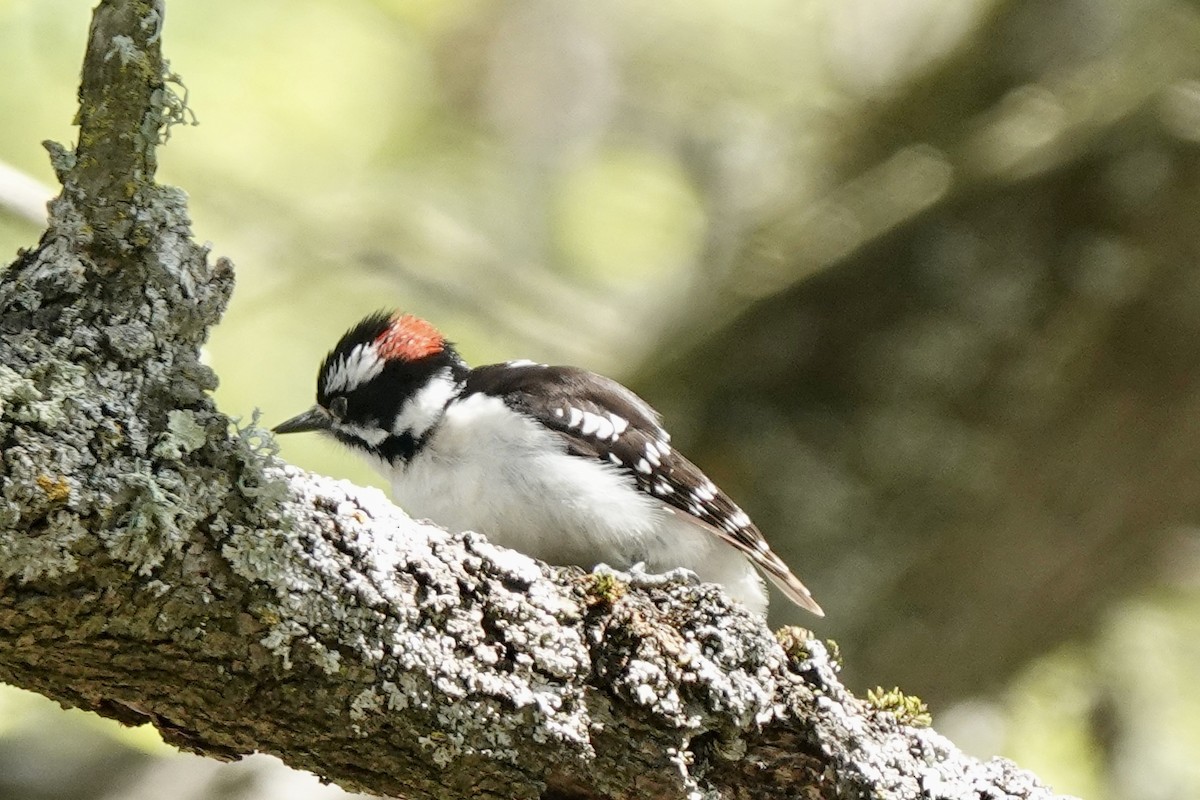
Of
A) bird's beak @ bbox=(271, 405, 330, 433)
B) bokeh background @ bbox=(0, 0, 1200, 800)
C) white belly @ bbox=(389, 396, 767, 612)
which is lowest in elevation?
white belly @ bbox=(389, 396, 767, 612)

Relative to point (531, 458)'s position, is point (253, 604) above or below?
below

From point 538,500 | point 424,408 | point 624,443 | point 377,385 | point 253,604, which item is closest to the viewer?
point 253,604

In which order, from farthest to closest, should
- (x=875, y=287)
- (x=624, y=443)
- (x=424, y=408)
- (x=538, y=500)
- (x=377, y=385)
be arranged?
(x=875, y=287) → (x=377, y=385) → (x=424, y=408) → (x=624, y=443) → (x=538, y=500)

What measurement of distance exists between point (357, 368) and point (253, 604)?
208 centimetres

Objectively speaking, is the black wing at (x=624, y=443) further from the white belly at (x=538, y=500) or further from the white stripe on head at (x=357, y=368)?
the white stripe on head at (x=357, y=368)


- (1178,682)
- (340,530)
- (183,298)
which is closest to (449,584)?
(340,530)

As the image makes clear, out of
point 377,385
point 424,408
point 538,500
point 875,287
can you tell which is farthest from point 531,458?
point 875,287

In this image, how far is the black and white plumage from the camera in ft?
11.2

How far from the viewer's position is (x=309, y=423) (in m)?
4.10

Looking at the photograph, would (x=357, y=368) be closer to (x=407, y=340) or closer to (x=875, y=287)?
(x=407, y=340)

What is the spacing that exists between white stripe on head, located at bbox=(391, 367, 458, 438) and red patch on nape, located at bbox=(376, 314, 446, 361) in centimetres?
13

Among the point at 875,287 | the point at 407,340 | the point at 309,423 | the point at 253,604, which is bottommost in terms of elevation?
the point at 253,604

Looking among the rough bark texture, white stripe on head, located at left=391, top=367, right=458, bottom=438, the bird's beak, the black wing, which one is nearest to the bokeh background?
the bird's beak

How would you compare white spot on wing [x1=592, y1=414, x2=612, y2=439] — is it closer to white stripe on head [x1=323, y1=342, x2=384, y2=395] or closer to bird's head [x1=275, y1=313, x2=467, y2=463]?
bird's head [x1=275, y1=313, x2=467, y2=463]
